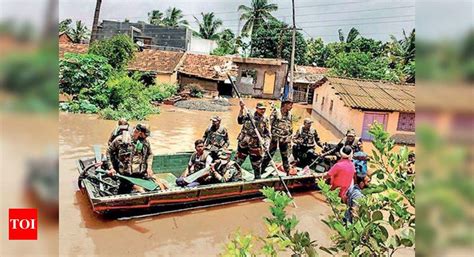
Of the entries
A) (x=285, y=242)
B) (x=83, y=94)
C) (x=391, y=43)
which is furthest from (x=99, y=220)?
(x=391, y=43)

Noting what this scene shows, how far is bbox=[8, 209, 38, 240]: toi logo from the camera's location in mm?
1136

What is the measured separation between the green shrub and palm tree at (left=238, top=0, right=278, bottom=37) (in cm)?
1312

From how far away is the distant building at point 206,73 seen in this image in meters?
26.3

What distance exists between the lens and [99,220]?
6.04 meters

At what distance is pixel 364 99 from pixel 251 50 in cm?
1903

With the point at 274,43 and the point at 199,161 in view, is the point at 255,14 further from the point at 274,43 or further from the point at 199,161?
the point at 199,161

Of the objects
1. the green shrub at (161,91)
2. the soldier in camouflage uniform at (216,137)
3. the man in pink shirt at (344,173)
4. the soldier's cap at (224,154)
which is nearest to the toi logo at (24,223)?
the man in pink shirt at (344,173)

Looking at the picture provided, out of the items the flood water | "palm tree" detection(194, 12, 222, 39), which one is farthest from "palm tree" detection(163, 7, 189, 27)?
the flood water

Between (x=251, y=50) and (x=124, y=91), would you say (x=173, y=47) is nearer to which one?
A: (x=251, y=50)

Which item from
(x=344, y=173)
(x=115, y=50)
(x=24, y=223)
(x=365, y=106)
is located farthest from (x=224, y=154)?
(x=115, y=50)

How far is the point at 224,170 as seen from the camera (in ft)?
23.2

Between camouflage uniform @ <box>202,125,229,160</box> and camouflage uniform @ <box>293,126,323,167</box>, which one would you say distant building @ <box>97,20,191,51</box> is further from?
camouflage uniform @ <box>202,125,229,160</box>

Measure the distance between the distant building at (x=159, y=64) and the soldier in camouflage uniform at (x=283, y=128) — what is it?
17.9 meters

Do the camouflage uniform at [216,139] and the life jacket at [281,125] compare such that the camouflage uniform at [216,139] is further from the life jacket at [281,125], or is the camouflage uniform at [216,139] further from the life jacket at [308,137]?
the life jacket at [308,137]
